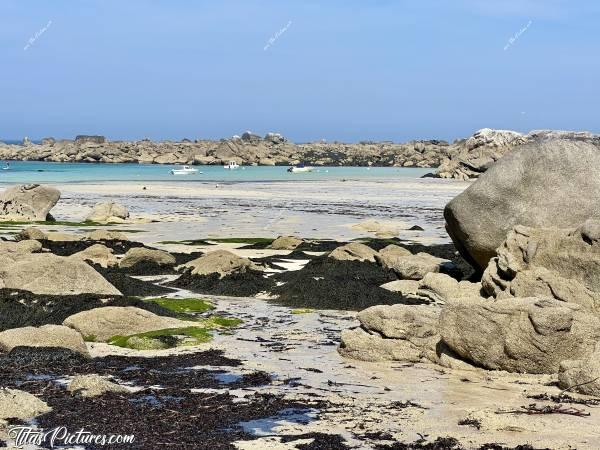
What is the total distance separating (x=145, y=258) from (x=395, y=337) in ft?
36.6

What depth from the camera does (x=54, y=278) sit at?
1828 centimetres

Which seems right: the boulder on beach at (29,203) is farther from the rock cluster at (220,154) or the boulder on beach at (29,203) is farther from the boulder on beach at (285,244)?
the rock cluster at (220,154)

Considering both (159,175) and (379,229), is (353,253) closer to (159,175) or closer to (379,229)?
(379,229)

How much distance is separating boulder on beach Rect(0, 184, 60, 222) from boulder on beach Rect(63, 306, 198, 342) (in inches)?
1009

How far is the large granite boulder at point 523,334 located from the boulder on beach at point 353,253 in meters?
11.1

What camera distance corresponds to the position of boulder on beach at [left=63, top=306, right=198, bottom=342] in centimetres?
1523

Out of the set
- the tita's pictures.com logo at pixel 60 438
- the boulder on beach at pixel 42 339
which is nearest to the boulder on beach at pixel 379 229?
the boulder on beach at pixel 42 339

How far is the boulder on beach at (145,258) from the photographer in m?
23.5

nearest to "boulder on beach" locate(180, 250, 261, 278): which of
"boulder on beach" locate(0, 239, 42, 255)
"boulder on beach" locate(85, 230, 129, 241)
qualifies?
"boulder on beach" locate(0, 239, 42, 255)

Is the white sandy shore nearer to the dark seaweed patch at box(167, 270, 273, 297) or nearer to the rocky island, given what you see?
the dark seaweed patch at box(167, 270, 273, 297)

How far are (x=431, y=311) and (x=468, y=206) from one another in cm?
493

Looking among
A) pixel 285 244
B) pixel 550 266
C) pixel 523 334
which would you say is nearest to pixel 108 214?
pixel 285 244

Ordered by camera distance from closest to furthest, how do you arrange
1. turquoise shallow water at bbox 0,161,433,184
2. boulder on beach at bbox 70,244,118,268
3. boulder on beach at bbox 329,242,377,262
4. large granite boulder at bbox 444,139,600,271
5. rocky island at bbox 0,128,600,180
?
large granite boulder at bbox 444,139,600,271 < boulder on beach at bbox 70,244,118,268 < boulder on beach at bbox 329,242,377,262 < turquoise shallow water at bbox 0,161,433,184 < rocky island at bbox 0,128,600,180

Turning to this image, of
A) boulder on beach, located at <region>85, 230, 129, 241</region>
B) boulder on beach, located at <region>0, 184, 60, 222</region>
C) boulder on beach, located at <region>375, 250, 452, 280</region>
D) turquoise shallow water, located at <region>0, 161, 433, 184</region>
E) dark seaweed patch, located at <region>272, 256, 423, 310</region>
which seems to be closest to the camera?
dark seaweed patch, located at <region>272, 256, 423, 310</region>
